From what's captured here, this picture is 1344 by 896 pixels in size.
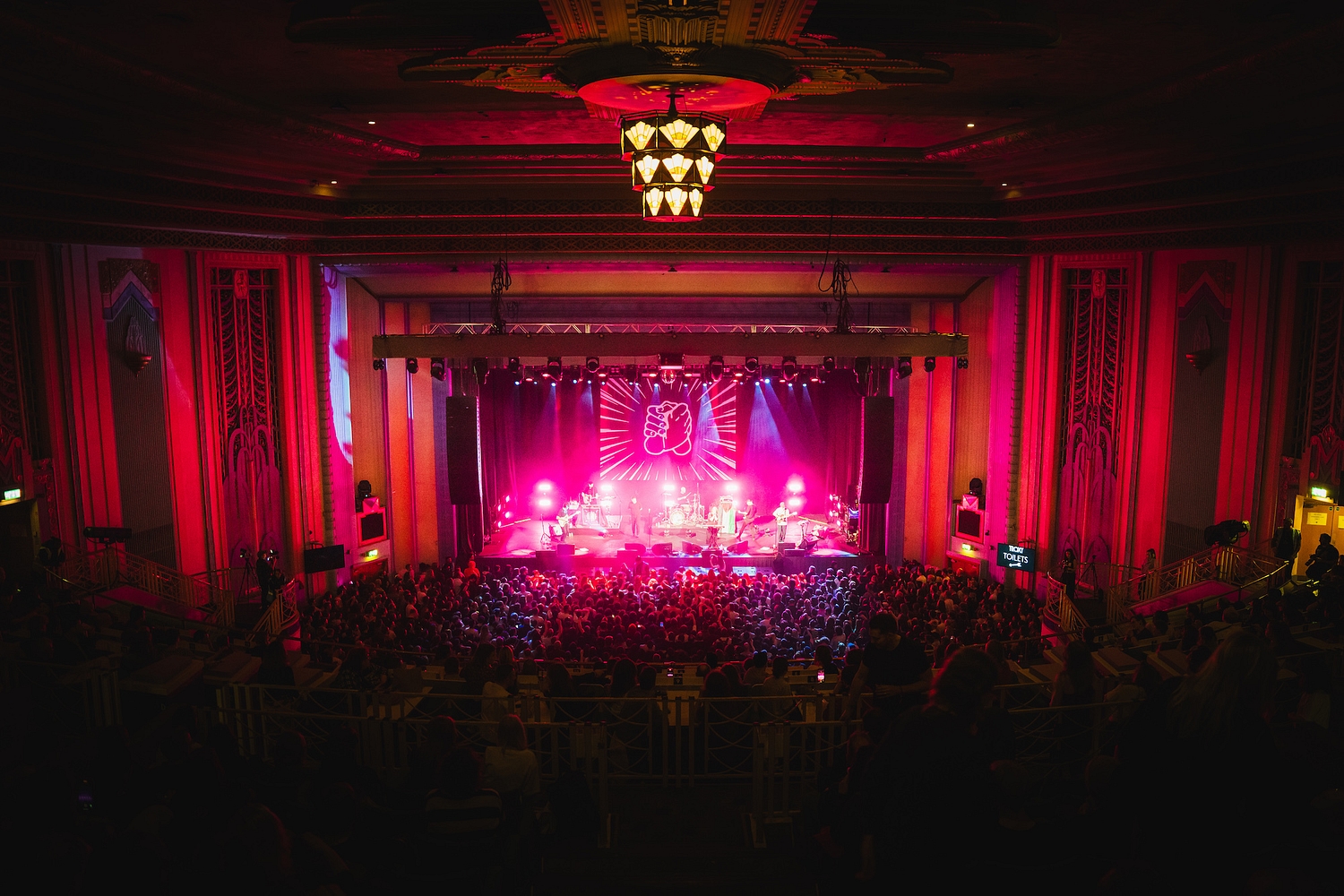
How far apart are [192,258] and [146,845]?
474 inches

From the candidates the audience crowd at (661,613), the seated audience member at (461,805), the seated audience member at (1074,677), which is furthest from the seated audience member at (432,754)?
the audience crowd at (661,613)

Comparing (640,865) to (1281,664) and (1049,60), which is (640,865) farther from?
(1049,60)

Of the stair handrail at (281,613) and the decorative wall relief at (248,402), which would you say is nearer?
the stair handrail at (281,613)

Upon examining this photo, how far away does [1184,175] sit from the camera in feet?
35.8

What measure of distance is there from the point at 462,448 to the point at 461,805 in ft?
40.1

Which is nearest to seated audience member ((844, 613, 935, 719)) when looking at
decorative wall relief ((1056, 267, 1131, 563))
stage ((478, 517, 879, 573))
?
decorative wall relief ((1056, 267, 1131, 563))

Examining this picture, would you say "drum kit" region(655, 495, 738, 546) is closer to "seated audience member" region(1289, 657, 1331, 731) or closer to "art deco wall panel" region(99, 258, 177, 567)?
"art deco wall panel" region(99, 258, 177, 567)

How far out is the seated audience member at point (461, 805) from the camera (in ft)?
11.3

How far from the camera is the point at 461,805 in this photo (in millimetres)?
3473

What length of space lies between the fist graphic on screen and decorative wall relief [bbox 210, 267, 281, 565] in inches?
287

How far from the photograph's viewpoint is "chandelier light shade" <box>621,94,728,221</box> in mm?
5891

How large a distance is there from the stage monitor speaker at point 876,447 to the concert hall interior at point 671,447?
7 centimetres

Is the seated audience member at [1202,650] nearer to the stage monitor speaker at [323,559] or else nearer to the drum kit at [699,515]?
the drum kit at [699,515]

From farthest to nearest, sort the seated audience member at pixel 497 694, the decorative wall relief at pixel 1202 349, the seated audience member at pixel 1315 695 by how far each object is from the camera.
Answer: the decorative wall relief at pixel 1202 349
the seated audience member at pixel 497 694
the seated audience member at pixel 1315 695
